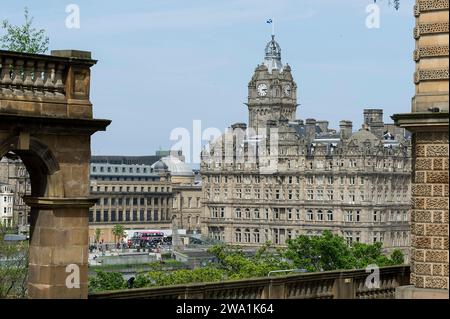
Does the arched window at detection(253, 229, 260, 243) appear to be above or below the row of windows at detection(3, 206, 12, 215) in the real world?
below

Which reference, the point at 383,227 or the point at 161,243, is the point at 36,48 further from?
the point at 161,243

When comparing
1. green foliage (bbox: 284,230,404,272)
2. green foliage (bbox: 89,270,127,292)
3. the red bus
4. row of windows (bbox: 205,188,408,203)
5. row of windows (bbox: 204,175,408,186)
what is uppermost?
row of windows (bbox: 204,175,408,186)

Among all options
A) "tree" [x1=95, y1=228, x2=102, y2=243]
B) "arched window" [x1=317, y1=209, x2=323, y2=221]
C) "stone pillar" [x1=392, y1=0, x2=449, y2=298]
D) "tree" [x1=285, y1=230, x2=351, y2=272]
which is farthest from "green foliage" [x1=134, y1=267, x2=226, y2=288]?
"tree" [x1=95, y1=228, x2=102, y2=243]

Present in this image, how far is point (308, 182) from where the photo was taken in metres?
168

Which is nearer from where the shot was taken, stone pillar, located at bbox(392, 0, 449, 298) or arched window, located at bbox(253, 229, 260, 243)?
stone pillar, located at bbox(392, 0, 449, 298)

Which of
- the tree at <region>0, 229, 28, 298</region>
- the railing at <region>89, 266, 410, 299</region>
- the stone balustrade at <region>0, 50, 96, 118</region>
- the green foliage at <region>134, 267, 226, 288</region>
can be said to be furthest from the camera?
the green foliage at <region>134, 267, 226, 288</region>

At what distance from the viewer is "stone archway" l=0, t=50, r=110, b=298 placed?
20.4m

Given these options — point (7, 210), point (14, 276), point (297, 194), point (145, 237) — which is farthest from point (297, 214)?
point (14, 276)

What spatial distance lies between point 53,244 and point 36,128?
187cm

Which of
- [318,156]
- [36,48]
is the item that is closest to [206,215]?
[318,156]

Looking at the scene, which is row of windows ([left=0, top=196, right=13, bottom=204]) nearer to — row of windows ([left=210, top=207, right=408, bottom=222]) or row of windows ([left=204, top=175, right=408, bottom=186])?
row of windows ([left=204, top=175, right=408, bottom=186])

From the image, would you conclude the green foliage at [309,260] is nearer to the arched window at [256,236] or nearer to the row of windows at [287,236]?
the row of windows at [287,236]

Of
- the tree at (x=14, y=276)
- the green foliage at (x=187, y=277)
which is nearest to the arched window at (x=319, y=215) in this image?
the green foliage at (x=187, y=277)

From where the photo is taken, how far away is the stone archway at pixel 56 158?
2041cm
